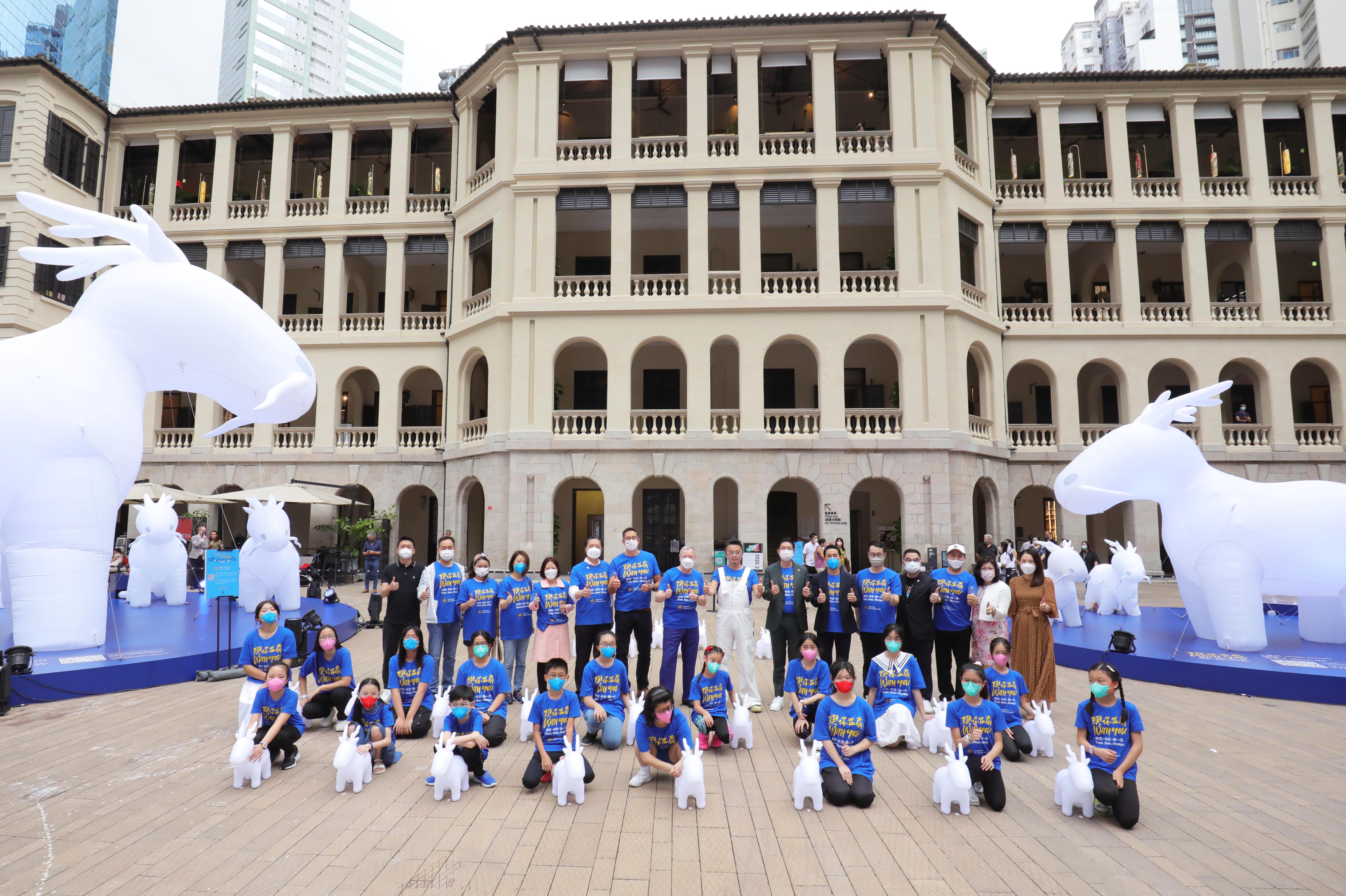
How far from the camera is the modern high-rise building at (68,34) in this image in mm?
64750

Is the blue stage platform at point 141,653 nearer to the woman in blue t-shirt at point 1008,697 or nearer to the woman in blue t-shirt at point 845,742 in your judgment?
the woman in blue t-shirt at point 845,742

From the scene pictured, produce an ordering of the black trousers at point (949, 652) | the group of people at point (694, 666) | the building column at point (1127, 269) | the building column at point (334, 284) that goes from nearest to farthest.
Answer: the group of people at point (694, 666), the black trousers at point (949, 652), the building column at point (1127, 269), the building column at point (334, 284)

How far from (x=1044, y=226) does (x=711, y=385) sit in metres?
11.9

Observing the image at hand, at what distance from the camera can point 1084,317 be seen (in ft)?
76.7

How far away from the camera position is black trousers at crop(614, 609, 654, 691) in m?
8.41

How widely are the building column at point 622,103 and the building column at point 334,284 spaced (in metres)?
10.00

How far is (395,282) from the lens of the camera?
79.0 ft

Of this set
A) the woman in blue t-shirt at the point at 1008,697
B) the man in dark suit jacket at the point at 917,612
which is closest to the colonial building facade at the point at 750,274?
the man in dark suit jacket at the point at 917,612

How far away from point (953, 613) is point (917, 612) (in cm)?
38

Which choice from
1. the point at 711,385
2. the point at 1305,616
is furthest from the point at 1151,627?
the point at 711,385

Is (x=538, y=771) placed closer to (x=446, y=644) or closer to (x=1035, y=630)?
(x=446, y=644)

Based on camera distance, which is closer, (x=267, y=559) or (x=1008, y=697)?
(x=1008, y=697)

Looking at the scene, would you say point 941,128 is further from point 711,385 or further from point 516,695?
point 516,695

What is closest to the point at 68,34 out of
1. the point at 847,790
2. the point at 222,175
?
the point at 222,175
